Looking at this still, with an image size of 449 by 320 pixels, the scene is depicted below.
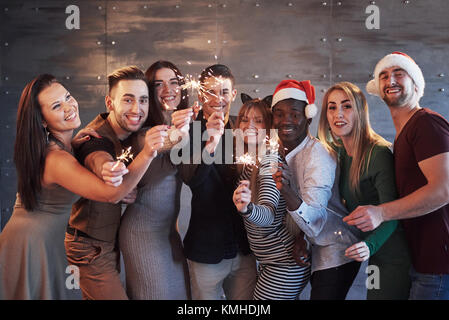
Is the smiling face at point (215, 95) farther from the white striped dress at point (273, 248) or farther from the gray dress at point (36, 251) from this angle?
the gray dress at point (36, 251)

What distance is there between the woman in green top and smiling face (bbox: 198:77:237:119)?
51 cm

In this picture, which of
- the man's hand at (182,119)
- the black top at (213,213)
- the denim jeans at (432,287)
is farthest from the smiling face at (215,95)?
the denim jeans at (432,287)

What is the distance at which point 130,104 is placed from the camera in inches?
77.3

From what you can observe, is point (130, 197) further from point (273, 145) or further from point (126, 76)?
point (273, 145)

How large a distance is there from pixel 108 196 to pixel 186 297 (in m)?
0.69

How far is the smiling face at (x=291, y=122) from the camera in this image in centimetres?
202

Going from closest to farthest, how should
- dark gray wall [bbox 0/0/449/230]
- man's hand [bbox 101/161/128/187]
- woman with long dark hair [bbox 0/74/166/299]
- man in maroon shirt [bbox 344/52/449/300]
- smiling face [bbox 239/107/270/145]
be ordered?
man's hand [bbox 101/161/128/187] < woman with long dark hair [bbox 0/74/166/299] < man in maroon shirt [bbox 344/52/449/300] < smiling face [bbox 239/107/270/145] < dark gray wall [bbox 0/0/449/230]

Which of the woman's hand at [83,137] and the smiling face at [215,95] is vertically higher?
the smiling face at [215,95]

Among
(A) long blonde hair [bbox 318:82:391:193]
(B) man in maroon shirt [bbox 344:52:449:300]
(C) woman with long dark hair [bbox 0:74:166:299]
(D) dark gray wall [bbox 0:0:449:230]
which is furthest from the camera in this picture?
(D) dark gray wall [bbox 0:0:449:230]

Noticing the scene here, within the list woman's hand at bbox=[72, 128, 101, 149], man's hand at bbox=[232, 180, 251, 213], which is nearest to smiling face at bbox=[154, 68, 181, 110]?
woman's hand at bbox=[72, 128, 101, 149]

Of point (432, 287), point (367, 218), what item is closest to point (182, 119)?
point (367, 218)

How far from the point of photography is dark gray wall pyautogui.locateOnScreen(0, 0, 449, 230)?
3.40 metres

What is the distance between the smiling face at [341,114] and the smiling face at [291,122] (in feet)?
0.44

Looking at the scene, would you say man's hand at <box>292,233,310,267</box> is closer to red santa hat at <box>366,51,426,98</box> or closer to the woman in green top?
the woman in green top
